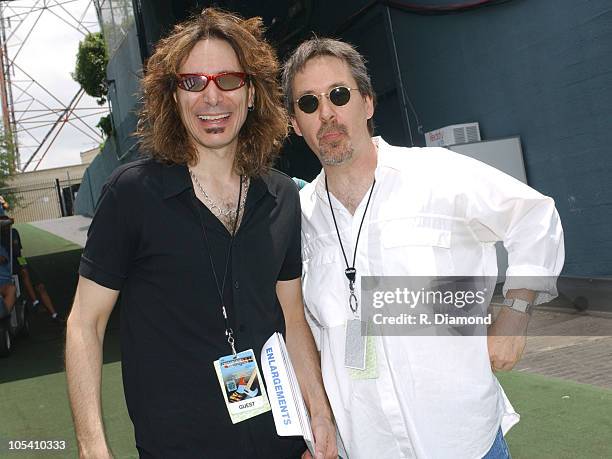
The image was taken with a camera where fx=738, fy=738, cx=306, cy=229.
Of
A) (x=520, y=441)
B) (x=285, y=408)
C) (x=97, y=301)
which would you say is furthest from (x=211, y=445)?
(x=520, y=441)

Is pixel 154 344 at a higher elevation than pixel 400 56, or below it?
below

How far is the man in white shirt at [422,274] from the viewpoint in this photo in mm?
2215

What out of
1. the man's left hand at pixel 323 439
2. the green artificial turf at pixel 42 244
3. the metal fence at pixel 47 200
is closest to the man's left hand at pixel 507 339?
the man's left hand at pixel 323 439

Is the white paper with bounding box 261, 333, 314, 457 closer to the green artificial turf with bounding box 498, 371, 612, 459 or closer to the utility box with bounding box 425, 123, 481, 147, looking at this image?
the green artificial turf with bounding box 498, 371, 612, 459

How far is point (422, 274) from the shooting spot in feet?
7.45

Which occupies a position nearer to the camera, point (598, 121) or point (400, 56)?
point (598, 121)

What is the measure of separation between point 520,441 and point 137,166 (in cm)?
337

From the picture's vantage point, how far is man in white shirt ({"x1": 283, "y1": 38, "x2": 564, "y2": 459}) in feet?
7.27

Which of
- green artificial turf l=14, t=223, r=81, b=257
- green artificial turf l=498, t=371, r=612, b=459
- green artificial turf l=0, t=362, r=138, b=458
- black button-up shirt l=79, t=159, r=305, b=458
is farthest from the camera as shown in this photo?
green artificial turf l=14, t=223, r=81, b=257

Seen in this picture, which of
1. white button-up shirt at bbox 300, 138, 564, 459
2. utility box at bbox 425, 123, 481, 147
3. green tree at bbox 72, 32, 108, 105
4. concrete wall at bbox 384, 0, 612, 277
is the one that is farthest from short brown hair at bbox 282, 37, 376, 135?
green tree at bbox 72, 32, 108, 105

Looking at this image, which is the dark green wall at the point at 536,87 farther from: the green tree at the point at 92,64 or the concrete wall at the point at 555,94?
the green tree at the point at 92,64

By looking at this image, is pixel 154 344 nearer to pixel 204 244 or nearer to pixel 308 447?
pixel 204 244

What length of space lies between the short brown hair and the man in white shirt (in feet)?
0.91

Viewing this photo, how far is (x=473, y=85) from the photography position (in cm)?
969
